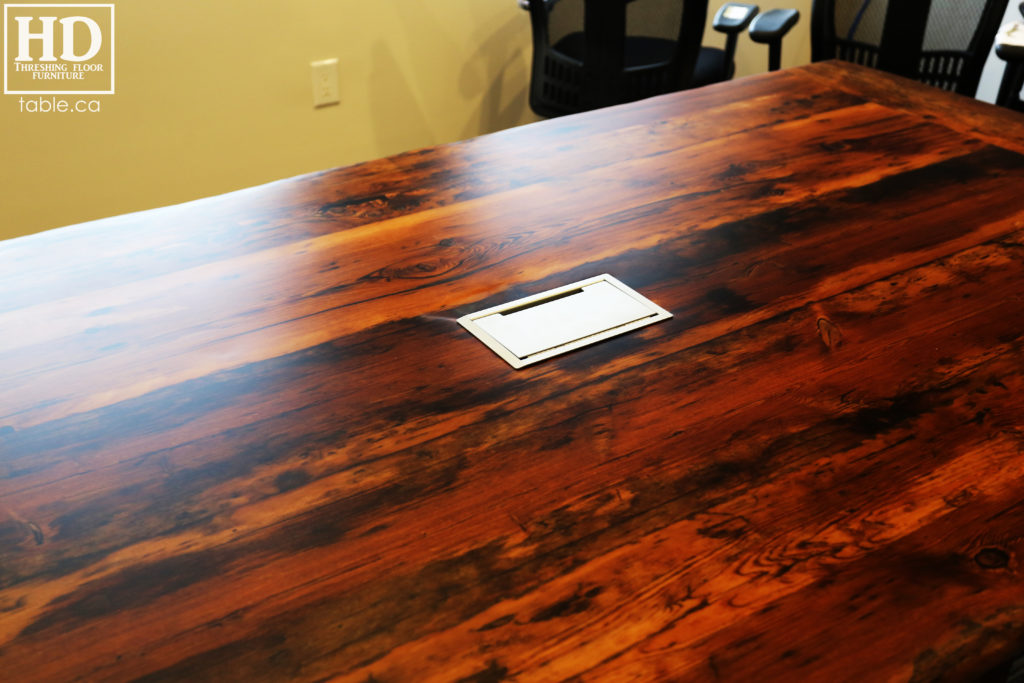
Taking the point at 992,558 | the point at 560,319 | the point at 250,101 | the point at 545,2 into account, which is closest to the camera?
the point at 992,558

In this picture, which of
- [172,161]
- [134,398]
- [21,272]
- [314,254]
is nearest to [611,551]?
[134,398]

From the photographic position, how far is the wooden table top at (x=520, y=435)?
75 centimetres

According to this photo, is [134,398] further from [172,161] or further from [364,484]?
[172,161]

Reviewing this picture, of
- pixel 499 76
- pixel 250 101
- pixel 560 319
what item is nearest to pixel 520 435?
pixel 560 319

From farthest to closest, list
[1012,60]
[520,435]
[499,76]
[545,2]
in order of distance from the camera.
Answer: [499,76]
[545,2]
[1012,60]
[520,435]

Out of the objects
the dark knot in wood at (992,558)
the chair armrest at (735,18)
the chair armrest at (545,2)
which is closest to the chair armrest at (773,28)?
the chair armrest at (735,18)

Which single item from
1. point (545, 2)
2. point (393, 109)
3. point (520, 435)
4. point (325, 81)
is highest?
point (545, 2)

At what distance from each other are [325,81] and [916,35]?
165cm

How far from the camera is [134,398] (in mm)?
1037

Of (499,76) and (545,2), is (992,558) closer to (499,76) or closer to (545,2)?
(545,2)

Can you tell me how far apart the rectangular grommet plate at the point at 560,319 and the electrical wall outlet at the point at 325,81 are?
1910 millimetres

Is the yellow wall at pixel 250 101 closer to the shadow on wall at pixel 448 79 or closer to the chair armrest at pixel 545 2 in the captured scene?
the shadow on wall at pixel 448 79

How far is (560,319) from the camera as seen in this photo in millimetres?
1177

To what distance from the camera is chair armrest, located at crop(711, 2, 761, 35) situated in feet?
7.91
